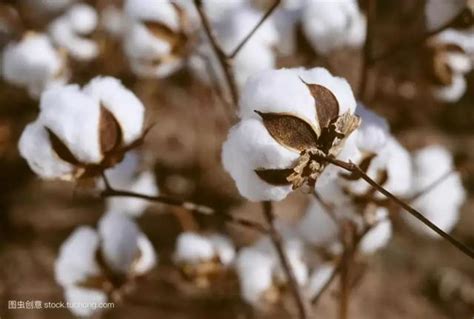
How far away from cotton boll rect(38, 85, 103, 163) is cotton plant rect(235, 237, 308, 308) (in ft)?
1.58

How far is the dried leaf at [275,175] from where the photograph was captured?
0.77 m

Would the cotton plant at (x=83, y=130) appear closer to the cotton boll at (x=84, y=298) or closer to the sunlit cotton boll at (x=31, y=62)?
the cotton boll at (x=84, y=298)

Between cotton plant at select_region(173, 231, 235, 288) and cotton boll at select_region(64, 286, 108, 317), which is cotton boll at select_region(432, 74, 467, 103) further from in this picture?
cotton boll at select_region(64, 286, 108, 317)

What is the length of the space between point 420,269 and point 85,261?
853 millimetres

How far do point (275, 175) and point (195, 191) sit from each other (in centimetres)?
109

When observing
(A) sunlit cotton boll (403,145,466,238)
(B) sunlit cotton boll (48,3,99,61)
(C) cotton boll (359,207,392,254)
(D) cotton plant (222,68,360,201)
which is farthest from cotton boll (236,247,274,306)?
(B) sunlit cotton boll (48,3,99,61)

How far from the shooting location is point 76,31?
68.6 inches

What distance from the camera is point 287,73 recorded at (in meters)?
0.76

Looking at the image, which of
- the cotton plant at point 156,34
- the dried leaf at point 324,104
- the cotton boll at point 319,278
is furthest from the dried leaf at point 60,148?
the cotton boll at point 319,278

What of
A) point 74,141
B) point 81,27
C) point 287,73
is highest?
point 287,73

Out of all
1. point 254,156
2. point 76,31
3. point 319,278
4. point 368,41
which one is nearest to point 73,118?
point 254,156

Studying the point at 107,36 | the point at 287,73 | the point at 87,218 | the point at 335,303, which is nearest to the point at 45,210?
the point at 87,218

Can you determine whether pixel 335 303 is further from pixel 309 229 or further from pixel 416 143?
pixel 416 143

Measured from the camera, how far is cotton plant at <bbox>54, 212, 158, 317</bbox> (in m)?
1.12
